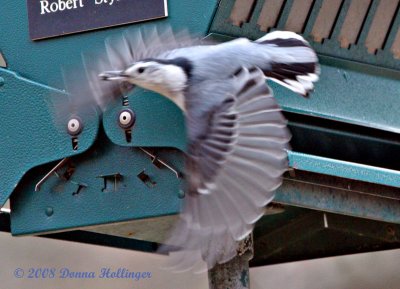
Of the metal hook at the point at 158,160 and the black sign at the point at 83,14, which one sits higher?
the black sign at the point at 83,14

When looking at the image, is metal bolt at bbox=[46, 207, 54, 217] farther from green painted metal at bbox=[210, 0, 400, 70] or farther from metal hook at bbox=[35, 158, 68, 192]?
green painted metal at bbox=[210, 0, 400, 70]

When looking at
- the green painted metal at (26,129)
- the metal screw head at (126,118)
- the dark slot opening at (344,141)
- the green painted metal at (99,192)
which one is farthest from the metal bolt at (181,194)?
the dark slot opening at (344,141)

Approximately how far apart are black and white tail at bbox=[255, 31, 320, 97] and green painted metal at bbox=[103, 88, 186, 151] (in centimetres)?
30

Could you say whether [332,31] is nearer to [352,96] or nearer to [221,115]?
[352,96]

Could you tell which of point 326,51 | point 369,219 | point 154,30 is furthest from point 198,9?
point 369,219

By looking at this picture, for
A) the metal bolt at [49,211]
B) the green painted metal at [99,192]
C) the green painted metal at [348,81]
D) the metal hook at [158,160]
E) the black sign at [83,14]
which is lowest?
the metal bolt at [49,211]

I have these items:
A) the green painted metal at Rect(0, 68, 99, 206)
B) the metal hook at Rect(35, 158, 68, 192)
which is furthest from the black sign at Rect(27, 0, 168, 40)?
the metal hook at Rect(35, 158, 68, 192)

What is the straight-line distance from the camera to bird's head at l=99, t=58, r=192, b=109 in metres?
5.91

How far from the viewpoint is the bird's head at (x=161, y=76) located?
5.91 metres

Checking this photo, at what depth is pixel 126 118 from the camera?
19.8ft

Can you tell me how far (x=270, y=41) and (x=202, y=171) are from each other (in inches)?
23.7

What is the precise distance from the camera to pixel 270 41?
241 inches

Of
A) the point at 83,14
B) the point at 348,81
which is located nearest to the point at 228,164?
the point at 83,14

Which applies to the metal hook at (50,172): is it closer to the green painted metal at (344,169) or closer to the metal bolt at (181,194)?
the metal bolt at (181,194)
